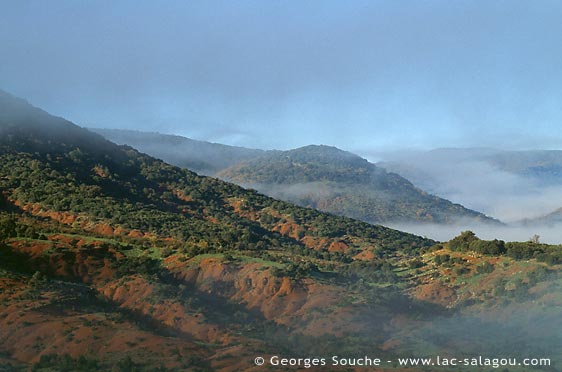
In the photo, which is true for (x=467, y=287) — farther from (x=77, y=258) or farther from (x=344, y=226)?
(x=344, y=226)

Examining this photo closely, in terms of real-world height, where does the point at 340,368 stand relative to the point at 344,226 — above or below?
below

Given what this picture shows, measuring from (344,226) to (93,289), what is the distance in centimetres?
7304

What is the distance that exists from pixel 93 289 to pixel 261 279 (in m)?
15.2

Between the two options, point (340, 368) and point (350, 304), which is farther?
point (350, 304)

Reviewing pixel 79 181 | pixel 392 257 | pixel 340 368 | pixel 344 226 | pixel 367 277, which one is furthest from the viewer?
pixel 344 226

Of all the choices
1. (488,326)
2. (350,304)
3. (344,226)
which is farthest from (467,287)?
(344,226)

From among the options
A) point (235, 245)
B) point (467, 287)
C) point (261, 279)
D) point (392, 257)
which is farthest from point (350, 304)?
point (392, 257)

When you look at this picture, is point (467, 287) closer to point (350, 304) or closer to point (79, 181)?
→ point (350, 304)

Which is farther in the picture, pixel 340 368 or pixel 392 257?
pixel 392 257

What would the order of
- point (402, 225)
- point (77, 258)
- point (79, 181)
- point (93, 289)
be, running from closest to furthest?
1. point (93, 289)
2. point (77, 258)
3. point (79, 181)
4. point (402, 225)

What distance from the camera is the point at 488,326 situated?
146 ft

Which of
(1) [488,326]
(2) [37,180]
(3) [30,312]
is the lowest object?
(3) [30,312]

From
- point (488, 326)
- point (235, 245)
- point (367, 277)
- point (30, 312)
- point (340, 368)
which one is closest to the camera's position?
point (340, 368)

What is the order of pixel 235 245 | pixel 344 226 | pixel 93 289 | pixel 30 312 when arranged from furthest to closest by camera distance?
pixel 344 226
pixel 235 245
pixel 93 289
pixel 30 312
